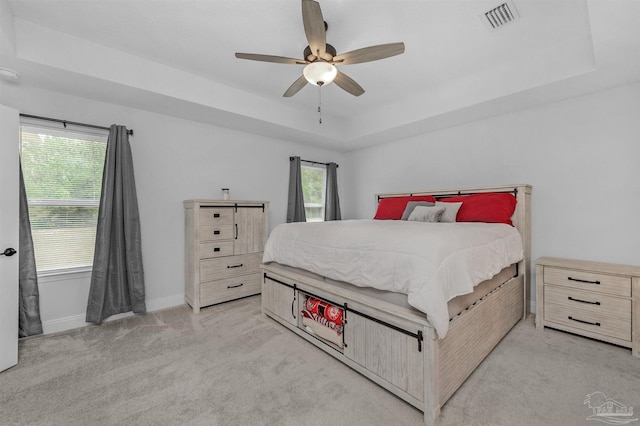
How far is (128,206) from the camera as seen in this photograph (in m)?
2.92

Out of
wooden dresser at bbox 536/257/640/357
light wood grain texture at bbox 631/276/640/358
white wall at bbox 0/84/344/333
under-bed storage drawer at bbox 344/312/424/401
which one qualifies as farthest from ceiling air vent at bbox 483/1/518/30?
white wall at bbox 0/84/344/333

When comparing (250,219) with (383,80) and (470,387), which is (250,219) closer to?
(383,80)

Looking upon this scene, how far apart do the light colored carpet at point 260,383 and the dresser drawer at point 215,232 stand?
1056 millimetres

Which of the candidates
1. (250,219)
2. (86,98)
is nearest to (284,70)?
(250,219)

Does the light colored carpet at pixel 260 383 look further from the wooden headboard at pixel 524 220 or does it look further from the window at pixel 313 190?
the window at pixel 313 190

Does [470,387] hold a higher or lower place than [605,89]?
lower

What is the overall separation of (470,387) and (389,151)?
11.8ft

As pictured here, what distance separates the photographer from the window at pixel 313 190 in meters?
4.88

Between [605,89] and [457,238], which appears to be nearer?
[457,238]

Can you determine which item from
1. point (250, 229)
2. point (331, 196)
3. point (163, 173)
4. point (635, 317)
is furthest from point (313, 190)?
point (635, 317)

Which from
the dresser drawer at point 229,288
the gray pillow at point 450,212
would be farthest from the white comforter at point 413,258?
the dresser drawer at point 229,288

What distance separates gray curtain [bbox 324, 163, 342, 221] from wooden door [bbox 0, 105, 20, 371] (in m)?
3.87

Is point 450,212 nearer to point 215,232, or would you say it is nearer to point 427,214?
point 427,214

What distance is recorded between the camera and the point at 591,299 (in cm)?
232
